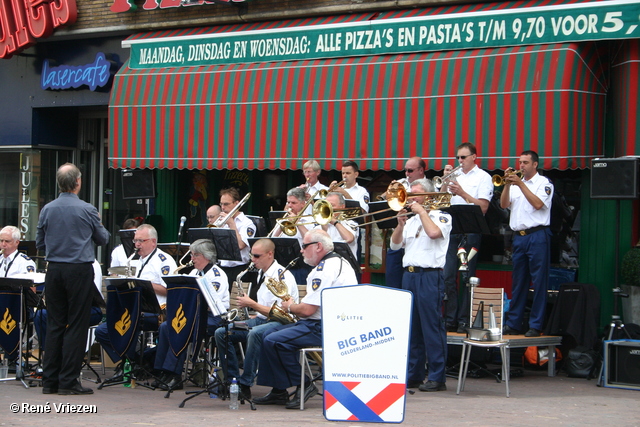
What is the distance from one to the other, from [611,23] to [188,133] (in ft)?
22.3

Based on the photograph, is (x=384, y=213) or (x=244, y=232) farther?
(x=244, y=232)

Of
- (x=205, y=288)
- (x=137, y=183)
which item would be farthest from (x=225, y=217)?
(x=137, y=183)

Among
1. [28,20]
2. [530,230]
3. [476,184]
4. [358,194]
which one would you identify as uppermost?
[28,20]

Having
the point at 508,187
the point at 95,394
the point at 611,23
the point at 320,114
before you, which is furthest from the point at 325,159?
the point at 95,394

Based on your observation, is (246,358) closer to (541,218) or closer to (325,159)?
(541,218)

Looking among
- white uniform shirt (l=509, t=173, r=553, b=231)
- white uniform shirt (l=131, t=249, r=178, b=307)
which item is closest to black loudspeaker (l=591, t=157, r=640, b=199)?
white uniform shirt (l=509, t=173, r=553, b=231)

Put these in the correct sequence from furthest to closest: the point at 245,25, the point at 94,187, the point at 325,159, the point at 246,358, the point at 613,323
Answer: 1. the point at 94,187
2. the point at 245,25
3. the point at 325,159
4. the point at 613,323
5. the point at 246,358

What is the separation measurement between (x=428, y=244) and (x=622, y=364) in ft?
8.71

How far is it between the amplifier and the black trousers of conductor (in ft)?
18.4

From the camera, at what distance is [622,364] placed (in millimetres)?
10227

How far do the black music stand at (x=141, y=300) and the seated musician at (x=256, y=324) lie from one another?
3.26ft

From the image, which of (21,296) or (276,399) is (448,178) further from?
(21,296)

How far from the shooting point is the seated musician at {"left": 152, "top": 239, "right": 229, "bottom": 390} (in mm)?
9508

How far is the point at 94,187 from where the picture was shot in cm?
1819
